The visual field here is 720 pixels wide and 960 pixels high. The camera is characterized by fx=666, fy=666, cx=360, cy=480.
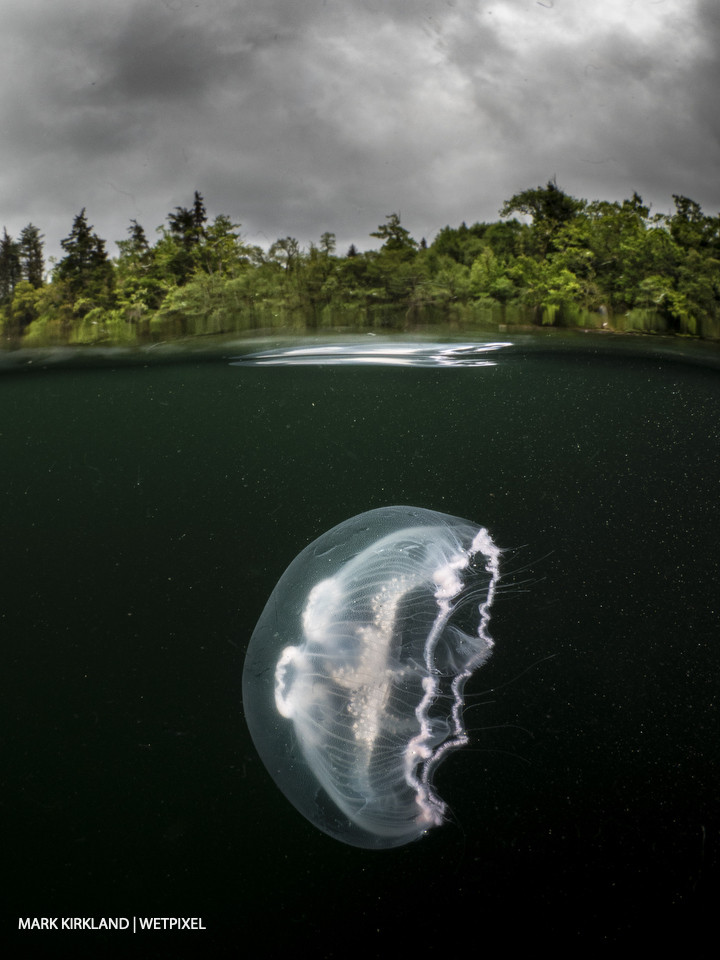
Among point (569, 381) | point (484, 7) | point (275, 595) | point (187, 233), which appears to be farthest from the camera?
point (569, 381)

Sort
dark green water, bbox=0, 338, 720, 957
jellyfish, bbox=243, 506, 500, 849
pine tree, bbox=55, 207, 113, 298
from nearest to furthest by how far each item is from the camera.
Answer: jellyfish, bbox=243, 506, 500, 849, pine tree, bbox=55, 207, 113, 298, dark green water, bbox=0, 338, 720, 957

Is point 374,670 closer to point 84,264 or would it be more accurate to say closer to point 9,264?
point 84,264

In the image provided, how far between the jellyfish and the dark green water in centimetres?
61

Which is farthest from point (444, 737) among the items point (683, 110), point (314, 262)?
point (683, 110)

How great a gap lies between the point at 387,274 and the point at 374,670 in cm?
289

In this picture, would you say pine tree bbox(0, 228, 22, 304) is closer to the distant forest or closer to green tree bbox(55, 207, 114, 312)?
the distant forest

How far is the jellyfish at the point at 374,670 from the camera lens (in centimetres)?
351

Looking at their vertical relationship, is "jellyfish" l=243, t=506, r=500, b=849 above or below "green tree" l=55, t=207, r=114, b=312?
below

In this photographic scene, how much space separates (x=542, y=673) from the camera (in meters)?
10.2

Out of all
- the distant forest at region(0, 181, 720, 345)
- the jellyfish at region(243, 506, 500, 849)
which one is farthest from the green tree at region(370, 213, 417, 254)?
the jellyfish at region(243, 506, 500, 849)

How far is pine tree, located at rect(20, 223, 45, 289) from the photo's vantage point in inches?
180

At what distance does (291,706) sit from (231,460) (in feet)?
28.8

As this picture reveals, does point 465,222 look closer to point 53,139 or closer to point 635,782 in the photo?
point 53,139

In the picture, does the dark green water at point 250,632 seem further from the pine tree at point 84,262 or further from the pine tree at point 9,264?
the pine tree at point 84,262
